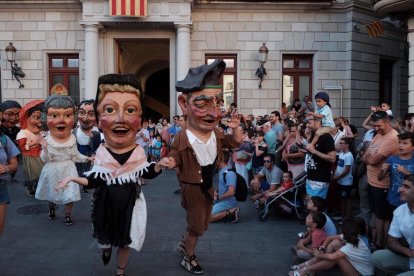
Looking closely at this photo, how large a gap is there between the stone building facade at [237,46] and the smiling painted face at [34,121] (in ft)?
23.8

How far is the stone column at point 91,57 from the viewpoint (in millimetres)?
14820

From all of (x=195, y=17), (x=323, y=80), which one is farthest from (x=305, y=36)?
(x=195, y=17)

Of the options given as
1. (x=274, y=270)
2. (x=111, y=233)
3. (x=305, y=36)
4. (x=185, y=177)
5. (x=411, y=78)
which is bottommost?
(x=274, y=270)

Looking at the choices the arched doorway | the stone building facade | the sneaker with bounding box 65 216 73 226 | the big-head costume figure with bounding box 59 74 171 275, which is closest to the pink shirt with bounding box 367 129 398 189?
the big-head costume figure with bounding box 59 74 171 275

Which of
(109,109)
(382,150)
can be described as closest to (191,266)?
(109,109)

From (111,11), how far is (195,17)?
3210mm

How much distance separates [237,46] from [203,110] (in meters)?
11.7

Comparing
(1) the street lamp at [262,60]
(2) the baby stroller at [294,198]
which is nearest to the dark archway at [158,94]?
(1) the street lamp at [262,60]

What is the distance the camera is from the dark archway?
80.8 feet

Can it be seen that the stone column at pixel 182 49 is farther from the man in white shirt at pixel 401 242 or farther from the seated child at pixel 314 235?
the man in white shirt at pixel 401 242

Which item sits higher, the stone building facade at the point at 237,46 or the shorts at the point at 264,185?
the stone building facade at the point at 237,46

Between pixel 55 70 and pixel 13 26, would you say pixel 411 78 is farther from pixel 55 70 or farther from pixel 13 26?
pixel 13 26

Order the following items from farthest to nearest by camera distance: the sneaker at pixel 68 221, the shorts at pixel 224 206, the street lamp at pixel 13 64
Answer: the street lamp at pixel 13 64 < the shorts at pixel 224 206 < the sneaker at pixel 68 221

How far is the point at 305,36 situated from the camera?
1597 centimetres
